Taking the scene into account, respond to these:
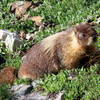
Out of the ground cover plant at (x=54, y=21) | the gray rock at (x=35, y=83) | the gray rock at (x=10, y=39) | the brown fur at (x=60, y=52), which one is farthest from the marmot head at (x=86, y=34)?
the gray rock at (x=10, y=39)

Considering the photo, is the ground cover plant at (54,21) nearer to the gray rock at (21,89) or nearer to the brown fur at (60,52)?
the gray rock at (21,89)

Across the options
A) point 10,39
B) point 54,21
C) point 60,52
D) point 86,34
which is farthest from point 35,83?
point 54,21

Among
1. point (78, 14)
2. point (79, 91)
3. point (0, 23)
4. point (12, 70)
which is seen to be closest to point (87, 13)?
point (78, 14)

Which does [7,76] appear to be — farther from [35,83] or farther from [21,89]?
[21,89]

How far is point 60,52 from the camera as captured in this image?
9789mm

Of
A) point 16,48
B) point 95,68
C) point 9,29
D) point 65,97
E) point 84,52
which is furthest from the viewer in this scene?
point 9,29

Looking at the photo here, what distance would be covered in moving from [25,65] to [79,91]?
7.91 feet

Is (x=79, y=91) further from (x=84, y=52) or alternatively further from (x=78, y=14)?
(x=78, y=14)

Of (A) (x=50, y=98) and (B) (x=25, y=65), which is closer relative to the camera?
(A) (x=50, y=98)

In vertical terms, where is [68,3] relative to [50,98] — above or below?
above

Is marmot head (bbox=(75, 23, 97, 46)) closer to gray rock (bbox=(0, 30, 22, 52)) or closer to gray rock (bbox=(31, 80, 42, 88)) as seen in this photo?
gray rock (bbox=(31, 80, 42, 88))

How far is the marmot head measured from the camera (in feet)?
30.4

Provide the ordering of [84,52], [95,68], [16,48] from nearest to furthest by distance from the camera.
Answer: [95,68], [84,52], [16,48]

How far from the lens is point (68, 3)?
13570mm
